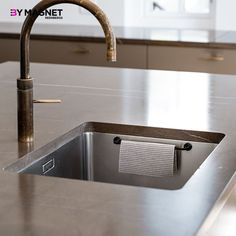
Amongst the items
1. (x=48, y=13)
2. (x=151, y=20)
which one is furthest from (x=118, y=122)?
(x=48, y=13)

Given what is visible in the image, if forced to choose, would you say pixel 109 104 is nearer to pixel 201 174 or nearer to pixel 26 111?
pixel 26 111

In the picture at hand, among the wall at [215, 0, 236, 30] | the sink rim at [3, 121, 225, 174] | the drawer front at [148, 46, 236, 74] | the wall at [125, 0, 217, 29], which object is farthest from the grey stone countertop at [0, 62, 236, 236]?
the wall at [125, 0, 217, 29]

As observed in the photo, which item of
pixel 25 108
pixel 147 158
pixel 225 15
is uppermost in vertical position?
pixel 225 15

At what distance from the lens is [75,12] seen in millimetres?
4336

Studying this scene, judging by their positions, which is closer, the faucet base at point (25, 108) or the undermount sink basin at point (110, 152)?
the faucet base at point (25, 108)

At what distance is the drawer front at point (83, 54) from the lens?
3531 mm

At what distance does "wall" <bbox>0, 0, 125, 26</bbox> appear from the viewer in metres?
4.18

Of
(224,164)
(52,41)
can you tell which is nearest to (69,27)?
(52,41)

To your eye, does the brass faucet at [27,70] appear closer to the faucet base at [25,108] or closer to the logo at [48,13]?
the faucet base at [25,108]

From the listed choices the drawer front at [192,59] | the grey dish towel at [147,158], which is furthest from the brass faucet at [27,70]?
the drawer front at [192,59]

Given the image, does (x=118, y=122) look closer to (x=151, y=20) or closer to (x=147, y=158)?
(x=147, y=158)

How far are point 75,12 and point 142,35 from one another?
0.82 metres

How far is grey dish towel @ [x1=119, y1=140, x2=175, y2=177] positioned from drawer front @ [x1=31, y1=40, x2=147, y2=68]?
1851mm

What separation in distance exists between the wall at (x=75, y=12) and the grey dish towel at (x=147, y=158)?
256cm
